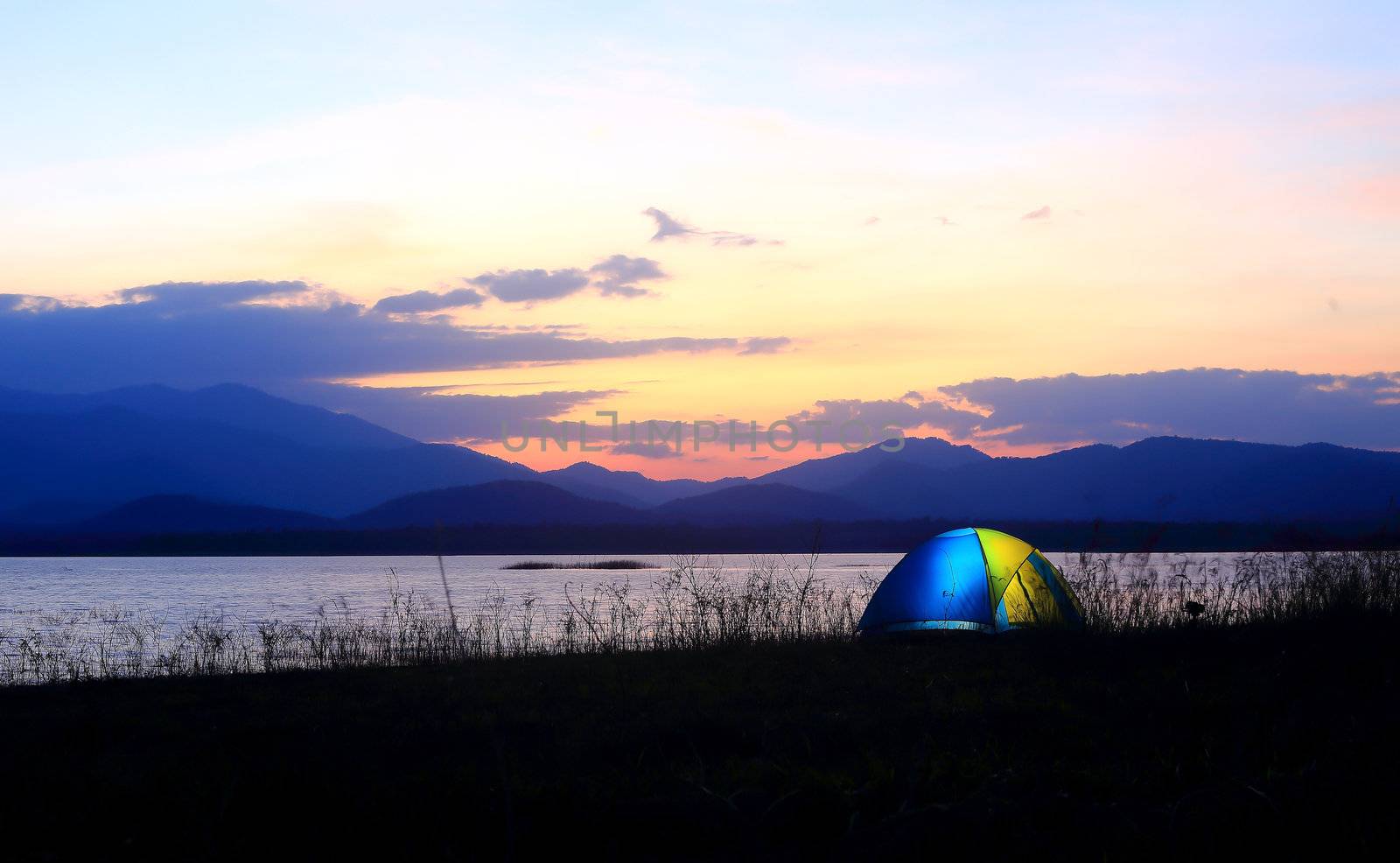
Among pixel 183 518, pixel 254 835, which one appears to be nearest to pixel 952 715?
pixel 254 835

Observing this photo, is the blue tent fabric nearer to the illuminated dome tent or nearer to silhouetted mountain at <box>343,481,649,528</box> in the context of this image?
the illuminated dome tent

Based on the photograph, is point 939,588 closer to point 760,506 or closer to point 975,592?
point 975,592

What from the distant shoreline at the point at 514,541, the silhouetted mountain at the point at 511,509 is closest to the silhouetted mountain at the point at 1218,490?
the distant shoreline at the point at 514,541

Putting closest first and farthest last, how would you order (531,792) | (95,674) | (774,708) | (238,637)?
(531,792) < (774,708) < (95,674) < (238,637)

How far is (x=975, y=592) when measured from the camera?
53.0 feet

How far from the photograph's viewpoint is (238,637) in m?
21.6

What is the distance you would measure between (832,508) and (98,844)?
15785 cm

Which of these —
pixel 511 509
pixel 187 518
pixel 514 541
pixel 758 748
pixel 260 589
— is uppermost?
pixel 511 509

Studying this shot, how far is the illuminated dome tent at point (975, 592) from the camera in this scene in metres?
15.9

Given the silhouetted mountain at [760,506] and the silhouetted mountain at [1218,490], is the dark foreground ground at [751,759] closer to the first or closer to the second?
the silhouetted mountain at [1218,490]

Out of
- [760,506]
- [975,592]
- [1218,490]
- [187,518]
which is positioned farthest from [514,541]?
[1218,490]

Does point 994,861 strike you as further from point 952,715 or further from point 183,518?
point 183,518

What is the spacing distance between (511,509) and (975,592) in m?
129

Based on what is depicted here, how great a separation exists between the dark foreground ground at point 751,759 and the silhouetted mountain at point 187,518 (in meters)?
157
